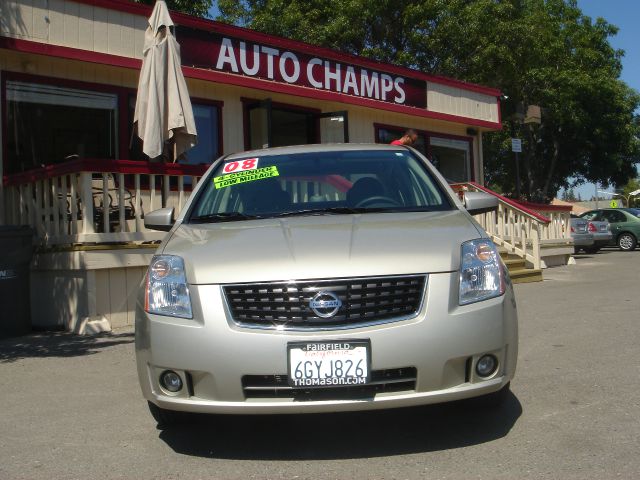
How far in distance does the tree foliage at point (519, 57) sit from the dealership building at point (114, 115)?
321 inches

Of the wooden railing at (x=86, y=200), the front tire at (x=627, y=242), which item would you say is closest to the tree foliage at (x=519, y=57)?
the front tire at (x=627, y=242)

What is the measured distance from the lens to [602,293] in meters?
9.68

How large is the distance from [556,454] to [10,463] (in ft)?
9.12

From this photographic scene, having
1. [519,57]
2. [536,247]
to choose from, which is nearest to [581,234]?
[519,57]

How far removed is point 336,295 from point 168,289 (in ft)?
2.85

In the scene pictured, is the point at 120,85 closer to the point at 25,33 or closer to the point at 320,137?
the point at 25,33

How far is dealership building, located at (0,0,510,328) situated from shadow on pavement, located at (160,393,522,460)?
13.5 feet

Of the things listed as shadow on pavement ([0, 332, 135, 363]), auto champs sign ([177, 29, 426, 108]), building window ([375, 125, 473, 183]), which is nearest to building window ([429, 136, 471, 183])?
building window ([375, 125, 473, 183])

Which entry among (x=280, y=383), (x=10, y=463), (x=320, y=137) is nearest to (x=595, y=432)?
(x=280, y=383)

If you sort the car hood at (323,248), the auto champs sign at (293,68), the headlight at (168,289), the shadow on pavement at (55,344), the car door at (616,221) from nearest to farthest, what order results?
1. the car hood at (323,248)
2. the headlight at (168,289)
3. the shadow on pavement at (55,344)
4. the auto champs sign at (293,68)
5. the car door at (616,221)

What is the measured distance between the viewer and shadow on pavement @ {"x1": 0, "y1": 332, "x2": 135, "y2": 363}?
653 cm

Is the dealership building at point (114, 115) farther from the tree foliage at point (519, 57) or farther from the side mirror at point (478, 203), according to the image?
the tree foliage at point (519, 57)

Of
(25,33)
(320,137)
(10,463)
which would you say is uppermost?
(25,33)

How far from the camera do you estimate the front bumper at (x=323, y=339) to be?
319 centimetres
